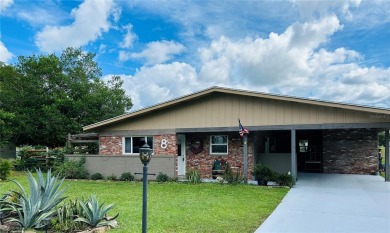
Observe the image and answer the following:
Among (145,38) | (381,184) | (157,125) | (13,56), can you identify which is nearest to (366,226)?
(381,184)

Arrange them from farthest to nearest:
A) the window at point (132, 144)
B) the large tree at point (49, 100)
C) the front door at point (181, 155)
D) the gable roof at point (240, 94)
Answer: the large tree at point (49, 100) < the window at point (132, 144) < the front door at point (181, 155) < the gable roof at point (240, 94)

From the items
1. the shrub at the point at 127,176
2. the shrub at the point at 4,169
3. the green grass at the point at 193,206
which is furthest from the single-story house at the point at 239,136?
the shrub at the point at 4,169

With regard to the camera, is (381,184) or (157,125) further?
(157,125)

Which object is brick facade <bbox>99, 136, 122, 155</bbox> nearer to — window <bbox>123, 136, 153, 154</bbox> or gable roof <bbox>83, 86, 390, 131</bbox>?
window <bbox>123, 136, 153, 154</bbox>

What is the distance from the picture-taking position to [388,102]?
16328 millimetres

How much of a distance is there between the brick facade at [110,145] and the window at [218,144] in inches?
189

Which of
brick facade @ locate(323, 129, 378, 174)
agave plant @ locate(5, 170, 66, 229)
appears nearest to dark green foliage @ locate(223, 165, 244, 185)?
brick facade @ locate(323, 129, 378, 174)

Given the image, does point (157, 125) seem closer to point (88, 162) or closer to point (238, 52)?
point (88, 162)

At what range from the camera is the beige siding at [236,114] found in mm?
12391

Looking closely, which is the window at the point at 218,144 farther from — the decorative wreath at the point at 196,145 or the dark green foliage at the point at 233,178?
the dark green foliage at the point at 233,178

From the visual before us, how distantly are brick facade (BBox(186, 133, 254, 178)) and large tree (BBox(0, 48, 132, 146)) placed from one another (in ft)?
37.3

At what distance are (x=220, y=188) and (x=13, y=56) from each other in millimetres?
22632

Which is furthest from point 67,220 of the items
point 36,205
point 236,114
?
point 236,114

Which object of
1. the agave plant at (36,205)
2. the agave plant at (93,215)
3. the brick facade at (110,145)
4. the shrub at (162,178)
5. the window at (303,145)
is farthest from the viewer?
the window at (303,145)
